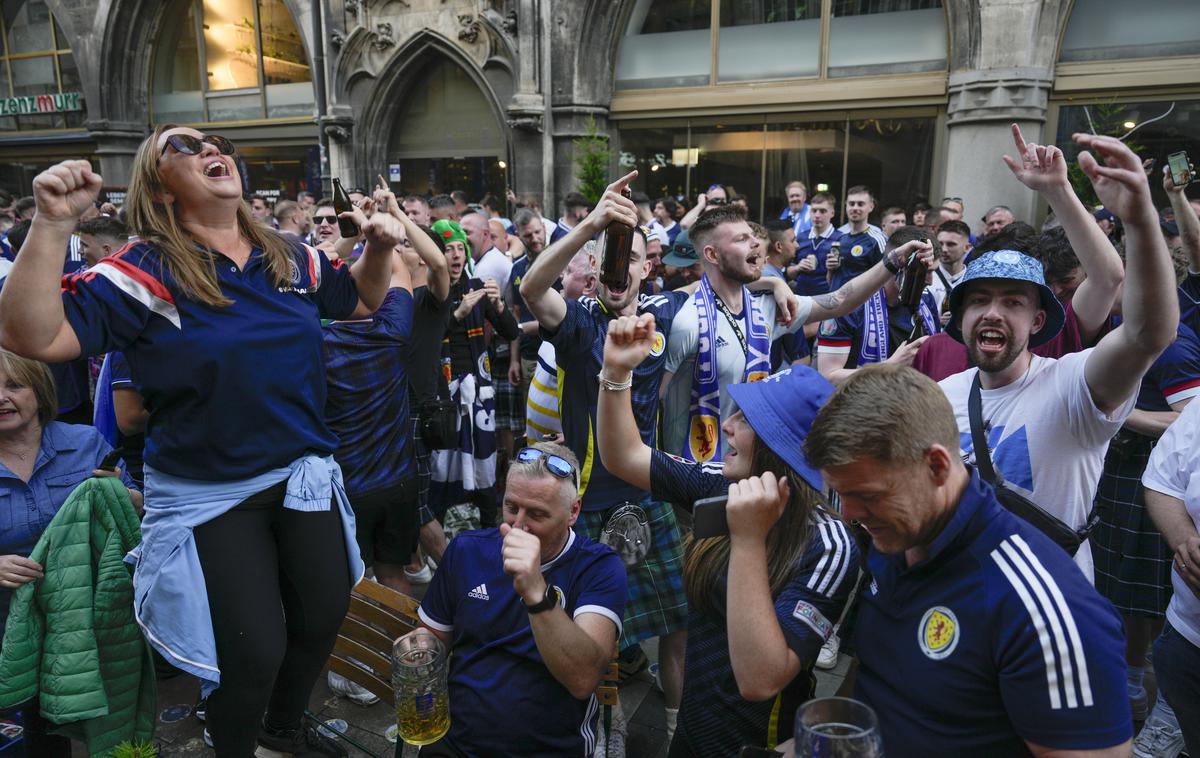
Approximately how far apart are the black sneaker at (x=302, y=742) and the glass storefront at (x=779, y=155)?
10.2 m

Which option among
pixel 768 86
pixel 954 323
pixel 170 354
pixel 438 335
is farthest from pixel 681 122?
pixel 170 354

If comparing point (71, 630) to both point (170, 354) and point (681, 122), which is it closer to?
point (170, 354)

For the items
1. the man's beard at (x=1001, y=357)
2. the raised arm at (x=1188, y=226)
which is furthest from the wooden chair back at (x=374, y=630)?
the raised arm at (x=1188, y=226)

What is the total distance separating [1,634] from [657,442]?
266cm

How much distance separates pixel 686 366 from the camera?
385cm

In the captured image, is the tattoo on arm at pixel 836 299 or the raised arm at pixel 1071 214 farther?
the tattoo on arm at pixel 836 299

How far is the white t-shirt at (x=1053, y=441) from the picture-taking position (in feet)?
7.93

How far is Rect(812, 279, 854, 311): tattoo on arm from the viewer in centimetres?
440

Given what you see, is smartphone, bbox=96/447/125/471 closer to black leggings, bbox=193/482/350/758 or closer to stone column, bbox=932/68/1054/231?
black leggings, bbox=193/482/350/758

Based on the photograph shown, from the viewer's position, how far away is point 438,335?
4.25 meters

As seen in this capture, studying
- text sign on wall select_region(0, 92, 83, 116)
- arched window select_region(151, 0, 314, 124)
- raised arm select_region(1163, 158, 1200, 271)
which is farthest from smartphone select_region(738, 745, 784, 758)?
text sign on wall select_region(0, 92, 83, 116)

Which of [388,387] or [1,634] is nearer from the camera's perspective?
[1,634]

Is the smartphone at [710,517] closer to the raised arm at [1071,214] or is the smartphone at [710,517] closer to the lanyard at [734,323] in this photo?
the raised arm at [1071,214]

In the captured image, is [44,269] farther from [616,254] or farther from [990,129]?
[990,129]
